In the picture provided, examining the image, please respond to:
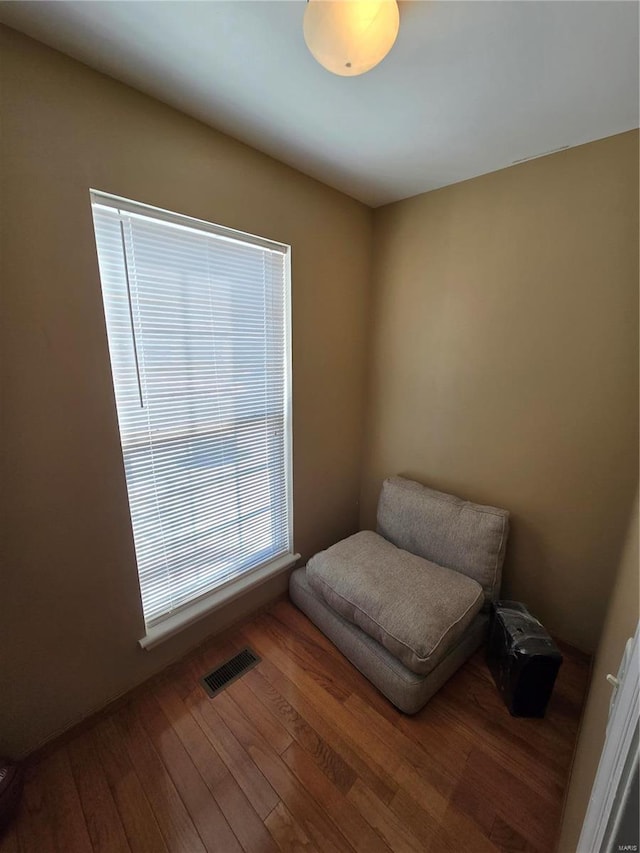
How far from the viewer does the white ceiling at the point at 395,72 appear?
0.86 meters

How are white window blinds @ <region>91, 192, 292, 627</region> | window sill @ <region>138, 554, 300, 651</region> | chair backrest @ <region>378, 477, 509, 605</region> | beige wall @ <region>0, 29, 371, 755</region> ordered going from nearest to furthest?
beige wall @ <region>0, 29, 371, 755</region>, white window blinds @ <region>91, 192, 292, 627</region>, window sill @ <region>138, 554, 300, 651</region>, chair backrest @ <region>378, 477, 509, 605</region>

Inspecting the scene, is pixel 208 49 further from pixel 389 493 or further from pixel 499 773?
pixel 499 773

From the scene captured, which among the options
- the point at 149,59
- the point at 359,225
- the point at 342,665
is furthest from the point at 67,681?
the point at 359,225

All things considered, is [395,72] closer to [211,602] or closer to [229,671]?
[211,602]

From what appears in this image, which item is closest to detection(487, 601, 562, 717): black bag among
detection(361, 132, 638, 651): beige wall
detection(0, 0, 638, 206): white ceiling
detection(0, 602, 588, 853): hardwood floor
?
detection(0, 602, 588, 853): hardwood floor

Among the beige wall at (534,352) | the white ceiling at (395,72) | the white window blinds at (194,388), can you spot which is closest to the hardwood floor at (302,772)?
the white window blinds at (194,388)

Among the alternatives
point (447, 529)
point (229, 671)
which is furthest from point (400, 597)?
point (229, 671)

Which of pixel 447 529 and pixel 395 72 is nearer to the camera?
pixel 395 72

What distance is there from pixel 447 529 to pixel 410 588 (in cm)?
41

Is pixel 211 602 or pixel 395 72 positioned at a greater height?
pixel 395 72

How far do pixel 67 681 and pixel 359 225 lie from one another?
2747 mm

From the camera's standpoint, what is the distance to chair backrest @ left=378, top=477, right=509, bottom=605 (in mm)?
1661

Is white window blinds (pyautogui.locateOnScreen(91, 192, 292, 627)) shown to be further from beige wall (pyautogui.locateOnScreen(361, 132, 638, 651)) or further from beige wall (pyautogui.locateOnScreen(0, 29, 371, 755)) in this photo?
beige wall (pyautogui.locateOnScreen(361, 132, 638, 651))

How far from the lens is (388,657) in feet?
4.75
